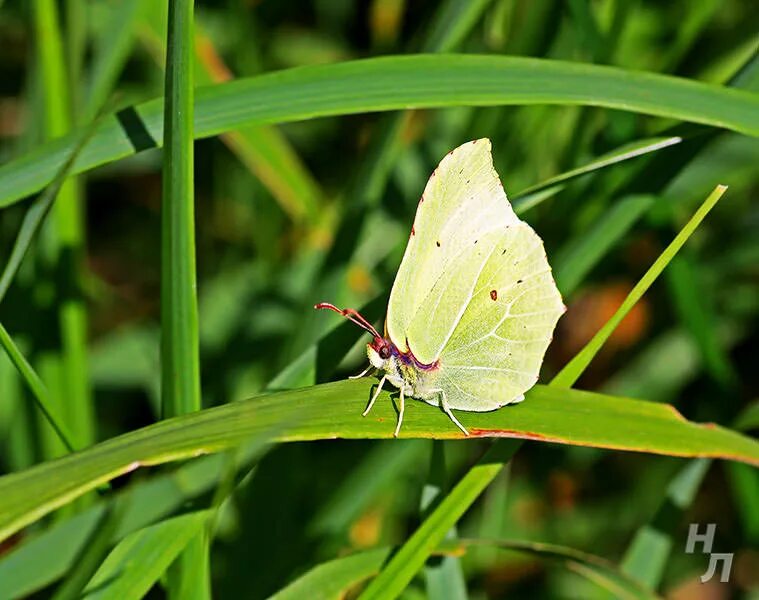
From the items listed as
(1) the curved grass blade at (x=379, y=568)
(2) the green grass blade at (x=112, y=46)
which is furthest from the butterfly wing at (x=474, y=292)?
(2) the green grass blade at (x=112, y=46)

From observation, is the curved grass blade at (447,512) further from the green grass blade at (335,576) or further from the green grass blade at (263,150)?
the green grass blade at (263,150)

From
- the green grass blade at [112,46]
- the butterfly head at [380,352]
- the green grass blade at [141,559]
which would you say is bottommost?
the green grass blade at [141,559]

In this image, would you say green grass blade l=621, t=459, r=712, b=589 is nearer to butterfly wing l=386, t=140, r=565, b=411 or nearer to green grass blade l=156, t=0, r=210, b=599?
butterfly wing l=386, t=140, r=565, b=411

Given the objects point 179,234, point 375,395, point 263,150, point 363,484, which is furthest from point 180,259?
point 263,150

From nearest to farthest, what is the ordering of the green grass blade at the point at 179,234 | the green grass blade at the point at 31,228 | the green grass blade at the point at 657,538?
the green grass blade at the point at 179,234 < the green grass blade at the point at 31,228 < the green grass blade at the point at 657,538

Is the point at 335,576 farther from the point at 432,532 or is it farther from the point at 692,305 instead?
the point at 692,305

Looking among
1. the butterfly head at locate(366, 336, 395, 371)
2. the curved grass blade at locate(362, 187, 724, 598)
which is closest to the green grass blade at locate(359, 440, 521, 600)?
the curved grass blade at locate(362, 187, 724, 598)
